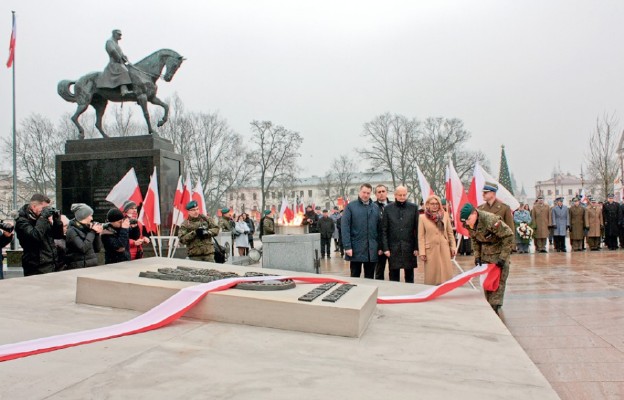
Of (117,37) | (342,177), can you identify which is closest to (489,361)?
(117,37)

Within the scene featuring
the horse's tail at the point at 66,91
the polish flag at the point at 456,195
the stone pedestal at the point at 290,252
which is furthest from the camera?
Answer: the horse's tail at the point at 66,91

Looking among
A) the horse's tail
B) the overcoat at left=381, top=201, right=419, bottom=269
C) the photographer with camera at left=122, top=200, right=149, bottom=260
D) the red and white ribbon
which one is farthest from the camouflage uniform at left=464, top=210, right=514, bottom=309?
the horse's tail

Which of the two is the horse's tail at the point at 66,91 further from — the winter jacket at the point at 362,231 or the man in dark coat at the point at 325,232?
the winter jacket at the point at 362,231

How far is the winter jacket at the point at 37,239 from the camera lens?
634 cm

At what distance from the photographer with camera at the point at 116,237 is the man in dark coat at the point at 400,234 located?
375 cm

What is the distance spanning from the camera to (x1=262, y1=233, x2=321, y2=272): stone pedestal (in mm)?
8695

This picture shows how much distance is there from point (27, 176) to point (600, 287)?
46.5 m

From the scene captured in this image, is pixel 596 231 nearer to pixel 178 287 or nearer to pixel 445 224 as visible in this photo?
pixel 445 224

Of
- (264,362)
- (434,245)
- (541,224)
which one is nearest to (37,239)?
(264,362)

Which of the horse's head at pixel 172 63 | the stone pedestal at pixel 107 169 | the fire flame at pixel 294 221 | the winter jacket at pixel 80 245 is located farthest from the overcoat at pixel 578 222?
the winter jacket at pixel 80 245

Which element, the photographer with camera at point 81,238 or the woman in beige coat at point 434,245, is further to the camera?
the woman in beige coat at point 434,245

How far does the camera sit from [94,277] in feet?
15.8

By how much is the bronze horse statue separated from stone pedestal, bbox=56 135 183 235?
0.93 meters

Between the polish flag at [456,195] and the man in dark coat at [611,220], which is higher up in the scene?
the polish flag at [456,195]
